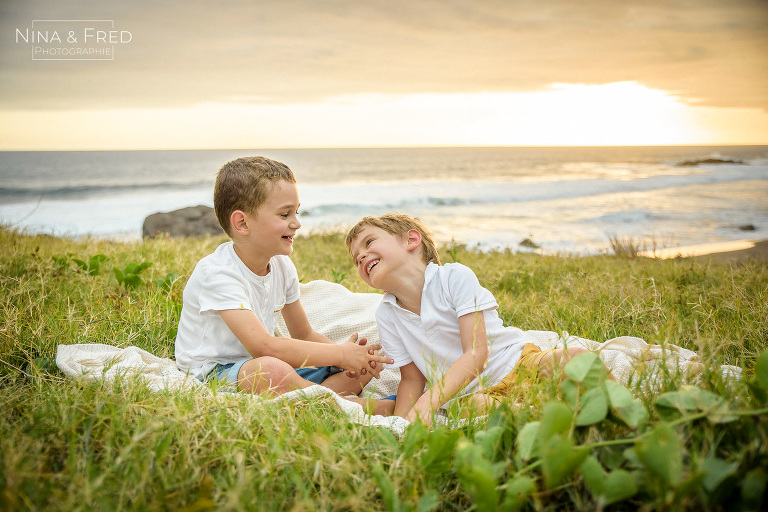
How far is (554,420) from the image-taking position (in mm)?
1164

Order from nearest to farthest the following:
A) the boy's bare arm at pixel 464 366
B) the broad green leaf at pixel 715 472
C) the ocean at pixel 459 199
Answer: the broad green leaf at pixel 715 472
the boy's bare arm at pixel 464 366
the ocean at pixel 459 199

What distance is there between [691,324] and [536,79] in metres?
16.6

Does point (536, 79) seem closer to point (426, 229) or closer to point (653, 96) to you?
point (653, 96)

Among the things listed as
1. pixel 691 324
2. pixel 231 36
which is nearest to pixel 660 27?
pixel 691 324

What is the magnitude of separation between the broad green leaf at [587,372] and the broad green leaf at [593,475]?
26 centimetres

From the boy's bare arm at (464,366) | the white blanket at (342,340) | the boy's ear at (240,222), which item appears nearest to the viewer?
the white blanket at (342,340)

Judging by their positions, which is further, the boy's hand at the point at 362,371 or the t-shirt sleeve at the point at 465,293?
the boy's hand at the point at 362,371

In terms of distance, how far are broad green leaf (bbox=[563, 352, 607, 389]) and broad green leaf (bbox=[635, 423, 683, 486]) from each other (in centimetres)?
26

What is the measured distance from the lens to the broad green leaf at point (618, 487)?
106 centimetres

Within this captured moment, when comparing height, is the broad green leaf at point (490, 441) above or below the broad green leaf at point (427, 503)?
above

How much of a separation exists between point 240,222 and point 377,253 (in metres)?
0.71

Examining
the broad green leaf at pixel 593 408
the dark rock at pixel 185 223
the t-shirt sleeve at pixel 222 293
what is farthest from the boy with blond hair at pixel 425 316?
the dark rock at pixel 185 223

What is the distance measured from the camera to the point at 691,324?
114 inches

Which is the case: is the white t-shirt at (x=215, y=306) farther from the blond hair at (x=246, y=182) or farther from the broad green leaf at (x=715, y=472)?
the broad green leaf at (x=715, y=472)
